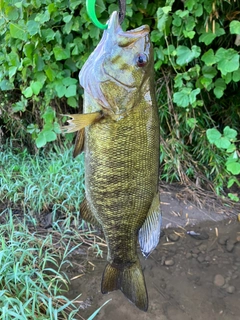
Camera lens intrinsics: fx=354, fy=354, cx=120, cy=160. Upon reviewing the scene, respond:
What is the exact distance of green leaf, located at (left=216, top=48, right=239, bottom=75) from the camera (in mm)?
2525

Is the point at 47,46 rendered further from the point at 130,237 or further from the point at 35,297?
the point at 130,237

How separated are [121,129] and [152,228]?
383mm

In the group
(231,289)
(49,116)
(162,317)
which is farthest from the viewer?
(49,116)

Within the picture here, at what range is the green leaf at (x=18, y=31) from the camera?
119 inches

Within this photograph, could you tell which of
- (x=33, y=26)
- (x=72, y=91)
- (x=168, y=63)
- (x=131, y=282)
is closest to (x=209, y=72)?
(x=168, y=63)

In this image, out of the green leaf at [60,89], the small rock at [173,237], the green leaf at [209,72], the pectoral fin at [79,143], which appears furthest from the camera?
the green leaf at [60,89]

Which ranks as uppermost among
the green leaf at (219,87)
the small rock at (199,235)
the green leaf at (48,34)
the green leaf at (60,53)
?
the green leaf at (48,34)

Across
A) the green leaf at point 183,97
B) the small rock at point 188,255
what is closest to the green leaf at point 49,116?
the green leaf at point 183,97

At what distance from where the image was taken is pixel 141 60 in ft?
3.79

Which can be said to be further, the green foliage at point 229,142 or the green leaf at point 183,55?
the green foliage at point 229,142

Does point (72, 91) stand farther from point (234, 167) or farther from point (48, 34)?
point (234, 167)

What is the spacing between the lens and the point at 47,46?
312cm

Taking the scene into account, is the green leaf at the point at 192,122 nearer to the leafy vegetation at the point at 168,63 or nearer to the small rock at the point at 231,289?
the leafy vegetation at the point at 168,63

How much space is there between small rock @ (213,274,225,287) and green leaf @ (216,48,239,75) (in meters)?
1.50
